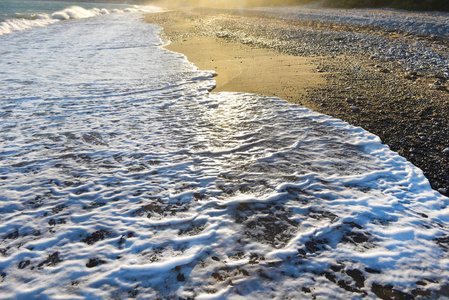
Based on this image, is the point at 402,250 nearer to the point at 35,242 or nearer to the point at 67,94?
the point at 35,242

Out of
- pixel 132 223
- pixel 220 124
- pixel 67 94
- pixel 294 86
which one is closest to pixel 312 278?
pixel 132 223

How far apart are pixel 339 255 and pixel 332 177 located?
53.5 inches

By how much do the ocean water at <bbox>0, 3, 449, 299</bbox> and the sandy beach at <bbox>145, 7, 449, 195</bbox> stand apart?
1.83 ft

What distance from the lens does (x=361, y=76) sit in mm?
7145

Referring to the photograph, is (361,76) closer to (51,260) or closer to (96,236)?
(96,236)

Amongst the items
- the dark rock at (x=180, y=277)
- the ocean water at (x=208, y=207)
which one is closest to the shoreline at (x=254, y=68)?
the ocean water at (x=208, y=207)

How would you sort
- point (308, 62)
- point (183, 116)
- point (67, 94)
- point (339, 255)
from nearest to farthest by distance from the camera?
point (339, 255) → point (183, 116) → point (67, 94) → point (308, 62)

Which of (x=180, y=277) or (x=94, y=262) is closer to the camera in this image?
(x=180, y=277)

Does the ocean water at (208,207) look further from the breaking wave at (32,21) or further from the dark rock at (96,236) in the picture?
the breaking wave at (32,21)

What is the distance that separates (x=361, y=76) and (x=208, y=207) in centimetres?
628

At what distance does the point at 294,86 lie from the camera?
684 centimetres

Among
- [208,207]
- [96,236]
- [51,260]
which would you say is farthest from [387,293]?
[51,260]

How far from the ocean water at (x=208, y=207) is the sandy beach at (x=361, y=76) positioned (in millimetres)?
559

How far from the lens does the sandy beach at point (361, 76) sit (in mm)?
4590
